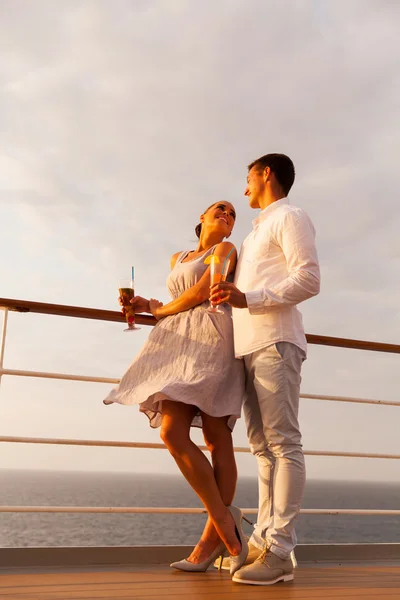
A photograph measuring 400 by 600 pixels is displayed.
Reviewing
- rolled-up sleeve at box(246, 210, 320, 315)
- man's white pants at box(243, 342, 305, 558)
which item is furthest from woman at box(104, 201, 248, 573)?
rolled-up sleeve at box(246, 210, 320, 315)

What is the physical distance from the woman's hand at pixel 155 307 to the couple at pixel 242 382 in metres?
0.03

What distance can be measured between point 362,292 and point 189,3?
11.0 meters

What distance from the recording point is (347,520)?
5894 cm

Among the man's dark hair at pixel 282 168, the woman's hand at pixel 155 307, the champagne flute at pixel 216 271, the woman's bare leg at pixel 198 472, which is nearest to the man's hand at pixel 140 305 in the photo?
the woman's hand at pixel 155 307

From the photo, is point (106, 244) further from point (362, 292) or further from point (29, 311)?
point (29, 311)

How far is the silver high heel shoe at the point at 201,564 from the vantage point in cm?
199

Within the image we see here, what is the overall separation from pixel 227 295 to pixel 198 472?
0.58m

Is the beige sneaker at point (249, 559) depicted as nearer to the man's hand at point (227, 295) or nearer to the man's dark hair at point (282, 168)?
the man's hand at point (227, 295)

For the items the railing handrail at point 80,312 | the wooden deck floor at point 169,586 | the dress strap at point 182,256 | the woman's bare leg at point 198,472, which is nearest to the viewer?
the wooden deck floor at point 169,586

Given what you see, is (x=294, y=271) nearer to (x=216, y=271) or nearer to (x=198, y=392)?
(x=216, y=271)

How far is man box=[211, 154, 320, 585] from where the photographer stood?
6.33ft

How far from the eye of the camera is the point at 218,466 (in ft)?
6.70

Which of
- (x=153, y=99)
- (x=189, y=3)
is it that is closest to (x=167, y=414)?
(x=189, y=3)

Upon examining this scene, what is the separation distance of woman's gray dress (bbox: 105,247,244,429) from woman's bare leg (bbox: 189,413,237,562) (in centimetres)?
6
